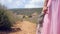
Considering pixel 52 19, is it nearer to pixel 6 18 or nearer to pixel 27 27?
pixel 27 27

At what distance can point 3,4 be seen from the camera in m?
1.05

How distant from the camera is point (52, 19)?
87cm

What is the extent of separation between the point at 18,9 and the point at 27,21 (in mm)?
113

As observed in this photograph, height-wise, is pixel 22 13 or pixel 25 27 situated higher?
pixel 22 13

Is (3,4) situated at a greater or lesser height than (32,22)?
greater

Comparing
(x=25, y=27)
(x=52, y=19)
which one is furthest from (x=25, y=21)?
(x=52, y=19)

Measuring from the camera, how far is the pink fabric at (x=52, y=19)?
0.84 metres

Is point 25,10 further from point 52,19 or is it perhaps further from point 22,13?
point 52,19

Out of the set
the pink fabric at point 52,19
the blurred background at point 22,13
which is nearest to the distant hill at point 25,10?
the blurred background at point 22,13

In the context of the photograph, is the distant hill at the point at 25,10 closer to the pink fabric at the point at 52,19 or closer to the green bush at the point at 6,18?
the green bush at the point at 6,18

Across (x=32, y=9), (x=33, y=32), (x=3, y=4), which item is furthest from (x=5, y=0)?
(x=33, y=32)

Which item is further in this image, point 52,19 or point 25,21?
point 25,21

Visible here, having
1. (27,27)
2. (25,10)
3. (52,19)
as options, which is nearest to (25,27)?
(27,27)

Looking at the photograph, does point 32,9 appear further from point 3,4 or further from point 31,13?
point 3,4
